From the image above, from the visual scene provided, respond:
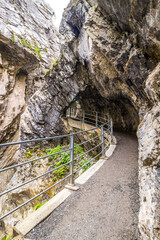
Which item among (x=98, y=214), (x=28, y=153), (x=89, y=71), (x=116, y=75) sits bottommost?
(x=28, y=153)

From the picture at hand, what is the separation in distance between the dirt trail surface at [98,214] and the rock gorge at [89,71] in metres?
0.39

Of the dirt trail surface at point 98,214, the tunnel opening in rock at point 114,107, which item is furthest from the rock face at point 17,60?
the dirt trail surface at point 98,214

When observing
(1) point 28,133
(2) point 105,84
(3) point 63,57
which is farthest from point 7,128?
(2) point 105,84

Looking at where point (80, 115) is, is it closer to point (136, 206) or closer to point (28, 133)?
point (28, 133)

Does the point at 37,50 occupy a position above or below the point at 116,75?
above

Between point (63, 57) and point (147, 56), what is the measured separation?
6.96 metres

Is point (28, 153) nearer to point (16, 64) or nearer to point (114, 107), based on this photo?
point (114, 107)

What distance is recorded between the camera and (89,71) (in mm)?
8125

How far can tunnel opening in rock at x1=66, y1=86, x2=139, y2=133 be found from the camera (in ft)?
33.8

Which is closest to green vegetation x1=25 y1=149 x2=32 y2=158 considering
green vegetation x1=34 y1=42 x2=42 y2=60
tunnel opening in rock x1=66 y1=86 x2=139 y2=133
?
tunnel opening in rock x1=66 y1=86 x2=139 y2=133

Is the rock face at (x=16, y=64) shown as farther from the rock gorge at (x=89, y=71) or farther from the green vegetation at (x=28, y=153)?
the green vegetation at (x=28, y=153)

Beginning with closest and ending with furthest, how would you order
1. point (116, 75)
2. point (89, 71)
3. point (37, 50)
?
1. point (116, 75)
2. point (89, 71)
3. point (37, 50)

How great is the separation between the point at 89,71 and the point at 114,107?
4751mm

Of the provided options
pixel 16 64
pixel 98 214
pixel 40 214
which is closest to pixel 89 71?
pixel 98 214
